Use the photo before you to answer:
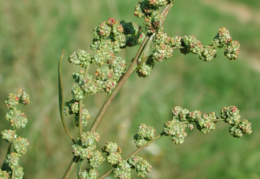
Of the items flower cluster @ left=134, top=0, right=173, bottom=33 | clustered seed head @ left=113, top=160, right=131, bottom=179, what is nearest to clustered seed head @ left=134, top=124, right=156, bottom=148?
clustered seed head @ left=113, top=160, right=131, bottom=179

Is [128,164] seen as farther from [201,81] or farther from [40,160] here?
[201,81]

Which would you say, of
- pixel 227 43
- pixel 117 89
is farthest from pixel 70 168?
pixel 227 43

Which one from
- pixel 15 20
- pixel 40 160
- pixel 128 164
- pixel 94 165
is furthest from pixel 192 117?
pixel 15 20

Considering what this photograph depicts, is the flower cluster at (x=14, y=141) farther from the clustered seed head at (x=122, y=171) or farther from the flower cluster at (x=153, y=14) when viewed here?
the flower cluster at (x=153, y=14)

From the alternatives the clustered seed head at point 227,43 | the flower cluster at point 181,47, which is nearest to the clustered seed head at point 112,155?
the flower cluster at point 181,47

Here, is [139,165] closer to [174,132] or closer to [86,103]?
[174,132]
